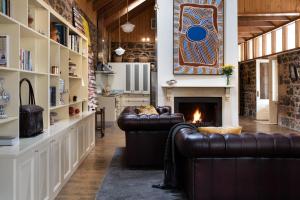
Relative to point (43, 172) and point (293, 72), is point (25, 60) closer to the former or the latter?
point (43, 172)

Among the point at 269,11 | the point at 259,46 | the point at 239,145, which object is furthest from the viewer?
the point at 259,46

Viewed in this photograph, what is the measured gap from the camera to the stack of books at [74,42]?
542cm

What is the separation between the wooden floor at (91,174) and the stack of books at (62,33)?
1886 mm

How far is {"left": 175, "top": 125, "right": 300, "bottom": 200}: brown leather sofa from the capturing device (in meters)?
3.07

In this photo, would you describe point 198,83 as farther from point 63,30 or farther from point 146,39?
point 146,39

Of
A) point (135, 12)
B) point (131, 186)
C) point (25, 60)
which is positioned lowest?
point (131, 186)

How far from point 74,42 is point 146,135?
2037 mm

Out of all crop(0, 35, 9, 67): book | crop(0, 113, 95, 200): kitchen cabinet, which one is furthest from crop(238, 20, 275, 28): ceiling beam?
crop(0, 35, 9, 67): book

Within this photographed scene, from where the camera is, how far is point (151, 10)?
560 inches

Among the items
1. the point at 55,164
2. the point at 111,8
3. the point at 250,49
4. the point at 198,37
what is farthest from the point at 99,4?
the point at 55,164

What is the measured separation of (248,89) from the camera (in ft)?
44.8

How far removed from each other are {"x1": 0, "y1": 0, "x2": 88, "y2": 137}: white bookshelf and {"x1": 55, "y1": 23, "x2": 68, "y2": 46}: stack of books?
61mm

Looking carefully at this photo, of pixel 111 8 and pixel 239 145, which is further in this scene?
pixel 111 8

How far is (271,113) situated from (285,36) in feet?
9.38
